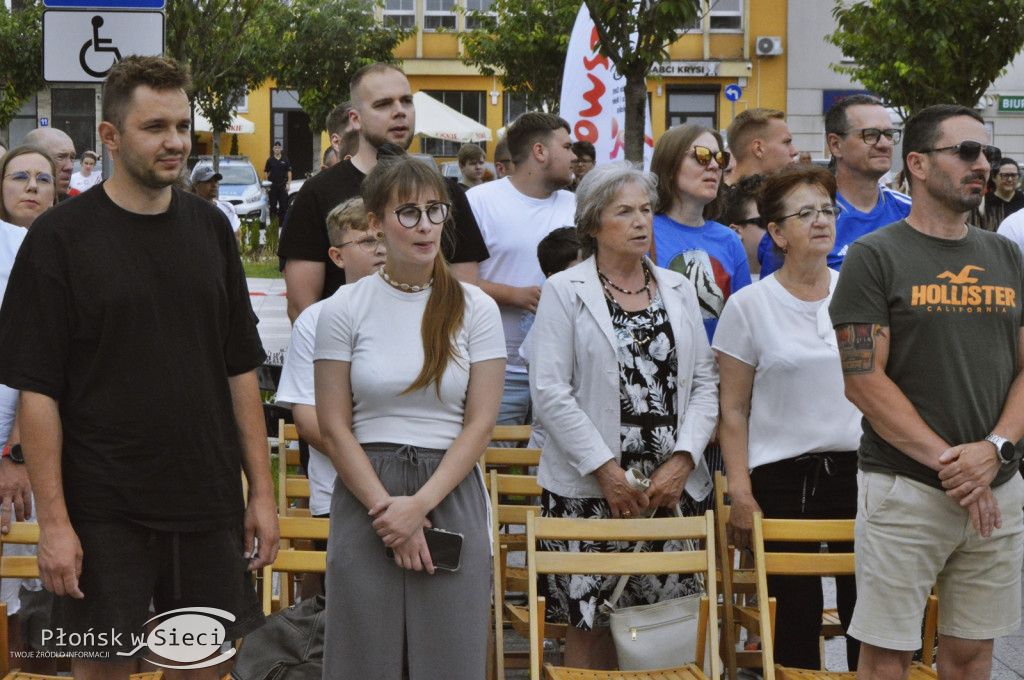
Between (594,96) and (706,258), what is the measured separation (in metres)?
4.16

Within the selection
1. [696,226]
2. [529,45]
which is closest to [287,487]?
[696,226]

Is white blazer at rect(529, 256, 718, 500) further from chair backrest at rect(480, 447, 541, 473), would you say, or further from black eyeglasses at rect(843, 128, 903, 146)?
black eyeglasses at rect(843, 128, 903, 146)

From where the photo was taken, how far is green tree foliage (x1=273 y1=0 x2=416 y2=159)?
35.2 m

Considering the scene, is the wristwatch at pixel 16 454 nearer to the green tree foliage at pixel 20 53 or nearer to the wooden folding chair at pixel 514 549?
the wooden folding chair at pixel 514 549

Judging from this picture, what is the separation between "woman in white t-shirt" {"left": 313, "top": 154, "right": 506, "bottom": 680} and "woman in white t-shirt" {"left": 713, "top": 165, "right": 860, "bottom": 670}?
1.20 meters

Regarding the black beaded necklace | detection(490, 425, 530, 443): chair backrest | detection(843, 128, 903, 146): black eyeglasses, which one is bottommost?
detection(490, 425, 530, 443): chair backrest

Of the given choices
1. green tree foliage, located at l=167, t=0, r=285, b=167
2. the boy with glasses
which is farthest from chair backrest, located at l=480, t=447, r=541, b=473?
the boy with glasses

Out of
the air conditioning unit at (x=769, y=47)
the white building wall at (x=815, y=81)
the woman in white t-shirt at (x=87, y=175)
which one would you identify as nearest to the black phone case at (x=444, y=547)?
the woman in white t-shirt at (x=87, y=175)

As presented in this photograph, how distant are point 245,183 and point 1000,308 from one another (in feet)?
88.3

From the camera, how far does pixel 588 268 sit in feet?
15.4

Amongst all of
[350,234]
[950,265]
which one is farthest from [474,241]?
[950,265]

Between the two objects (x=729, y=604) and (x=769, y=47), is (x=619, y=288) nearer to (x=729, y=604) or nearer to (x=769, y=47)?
(x=729, y=604)

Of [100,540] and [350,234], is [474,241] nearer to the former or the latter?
[350,234]
